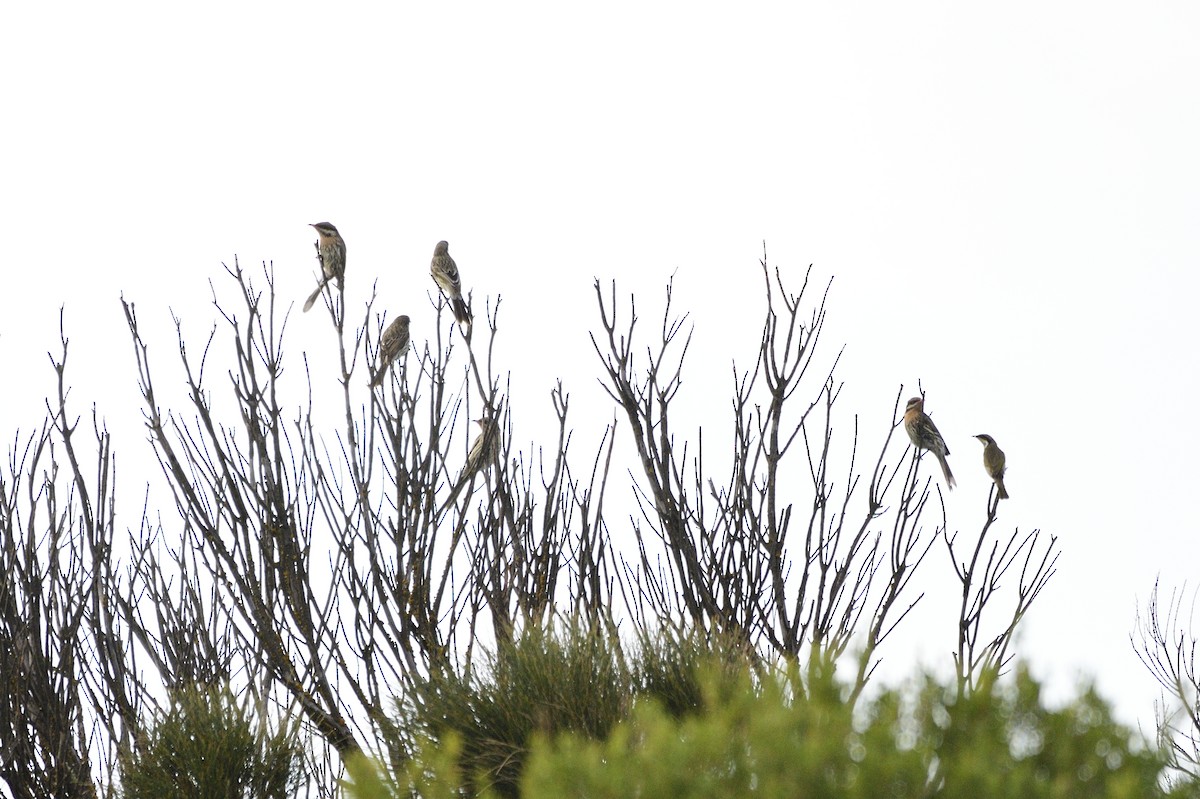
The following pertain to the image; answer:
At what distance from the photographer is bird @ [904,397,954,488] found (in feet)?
23.2

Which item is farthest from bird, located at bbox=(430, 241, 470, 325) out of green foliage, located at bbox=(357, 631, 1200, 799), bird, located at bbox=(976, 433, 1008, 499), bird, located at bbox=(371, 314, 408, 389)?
green foliage, located at bbox=(357, 631, 1200, 799)

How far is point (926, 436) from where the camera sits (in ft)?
25.9

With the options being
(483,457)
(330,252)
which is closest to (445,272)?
(330,252)

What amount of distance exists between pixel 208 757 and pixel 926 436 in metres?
4.35

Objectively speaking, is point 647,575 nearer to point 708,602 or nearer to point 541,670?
point 708,602

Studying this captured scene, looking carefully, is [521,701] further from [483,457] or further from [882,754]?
[882,754]

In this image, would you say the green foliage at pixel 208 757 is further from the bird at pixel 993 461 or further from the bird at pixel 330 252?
the bird at pixel 993 461

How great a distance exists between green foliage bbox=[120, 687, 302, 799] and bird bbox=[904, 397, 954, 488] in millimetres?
3487

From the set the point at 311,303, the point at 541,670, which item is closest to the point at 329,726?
the point at 541,670

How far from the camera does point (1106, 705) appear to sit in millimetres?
3658

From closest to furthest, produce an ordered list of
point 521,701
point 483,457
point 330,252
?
point 521,701
point 483,457
point 330,252

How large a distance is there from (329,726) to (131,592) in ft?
5.35

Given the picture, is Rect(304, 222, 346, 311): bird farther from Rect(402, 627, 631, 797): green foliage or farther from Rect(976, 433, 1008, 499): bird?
Rect(976, 433, 1008, 499): bird

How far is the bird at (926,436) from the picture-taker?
23.2ft
